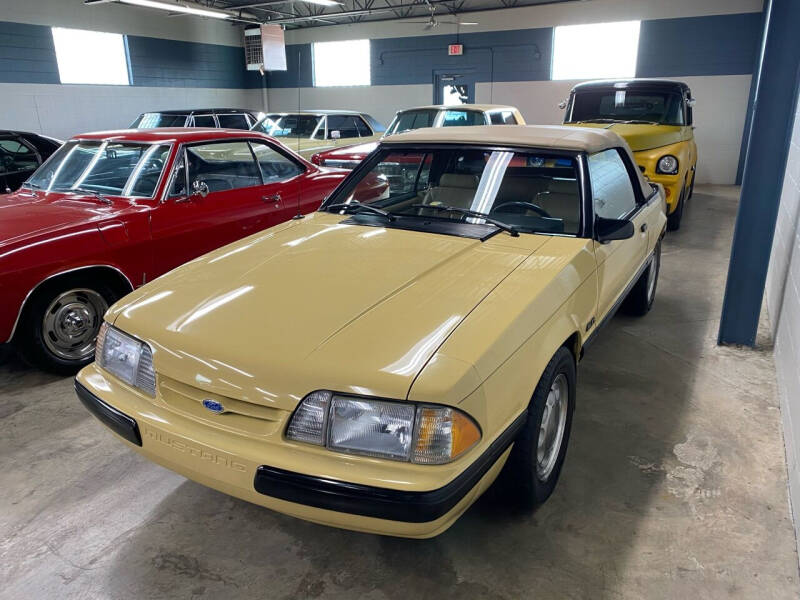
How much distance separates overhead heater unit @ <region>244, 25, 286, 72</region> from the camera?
15945 mm

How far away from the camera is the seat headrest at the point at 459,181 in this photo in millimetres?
3023

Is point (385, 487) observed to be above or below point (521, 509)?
above

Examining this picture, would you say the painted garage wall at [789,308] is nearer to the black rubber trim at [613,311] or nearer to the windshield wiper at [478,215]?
the black rubber trim at [613,311]

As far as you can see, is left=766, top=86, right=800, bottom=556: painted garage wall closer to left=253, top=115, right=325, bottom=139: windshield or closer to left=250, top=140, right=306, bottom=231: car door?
left=250, top=140, right=306, bottom=231: car door

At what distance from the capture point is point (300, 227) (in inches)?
119

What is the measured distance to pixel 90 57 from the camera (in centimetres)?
1441

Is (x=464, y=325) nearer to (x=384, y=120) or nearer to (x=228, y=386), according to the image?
(x=228, y=386)

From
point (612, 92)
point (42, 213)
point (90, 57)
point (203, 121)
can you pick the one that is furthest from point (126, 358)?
point (90, 57)

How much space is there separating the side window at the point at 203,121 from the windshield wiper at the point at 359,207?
8020mm

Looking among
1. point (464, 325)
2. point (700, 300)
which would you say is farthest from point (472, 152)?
point (700, 300)

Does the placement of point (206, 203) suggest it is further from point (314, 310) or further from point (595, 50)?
point (595, 50)

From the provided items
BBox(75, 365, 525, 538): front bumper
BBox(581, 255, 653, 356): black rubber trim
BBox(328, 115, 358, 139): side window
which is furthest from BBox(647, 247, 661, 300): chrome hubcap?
BBox(328, 115, 358, 139): side window

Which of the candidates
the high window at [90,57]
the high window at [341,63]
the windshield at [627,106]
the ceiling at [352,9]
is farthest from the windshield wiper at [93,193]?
the high window at [341,63]

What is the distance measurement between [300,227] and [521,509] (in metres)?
1.76
